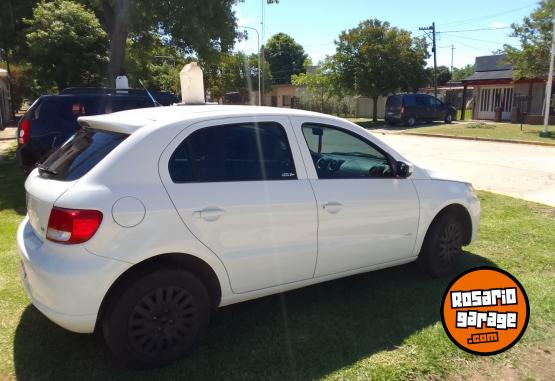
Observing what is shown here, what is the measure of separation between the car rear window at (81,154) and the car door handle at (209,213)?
693mm

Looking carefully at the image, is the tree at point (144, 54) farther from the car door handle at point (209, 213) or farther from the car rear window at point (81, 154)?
the car door handle at point (209, 213)

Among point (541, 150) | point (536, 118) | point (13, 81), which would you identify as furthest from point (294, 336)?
point (13, 81)

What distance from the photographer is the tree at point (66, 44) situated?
1989cm

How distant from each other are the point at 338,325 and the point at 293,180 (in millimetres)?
1182

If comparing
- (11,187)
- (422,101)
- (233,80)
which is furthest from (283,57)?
(11,187)

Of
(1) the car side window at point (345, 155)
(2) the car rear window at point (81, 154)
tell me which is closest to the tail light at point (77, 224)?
(2) the car rear window at point (81, 154)

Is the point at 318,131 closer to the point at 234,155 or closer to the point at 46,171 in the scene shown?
the point at 234,155

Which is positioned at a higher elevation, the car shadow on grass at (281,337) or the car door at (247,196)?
the car door at (247,196)

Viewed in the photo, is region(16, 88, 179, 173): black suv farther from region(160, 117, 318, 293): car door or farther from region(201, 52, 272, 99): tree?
region(201, 52, 272, 99): tree

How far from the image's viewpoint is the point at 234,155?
339 centimetres

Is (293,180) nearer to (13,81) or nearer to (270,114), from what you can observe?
(270,114)

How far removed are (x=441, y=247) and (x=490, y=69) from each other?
1319 inches

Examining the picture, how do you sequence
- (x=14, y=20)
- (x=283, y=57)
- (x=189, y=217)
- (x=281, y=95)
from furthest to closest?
(x=283, y=57)
(x=281, y=95)
(x=14, y=20)
(x=189, y=217)

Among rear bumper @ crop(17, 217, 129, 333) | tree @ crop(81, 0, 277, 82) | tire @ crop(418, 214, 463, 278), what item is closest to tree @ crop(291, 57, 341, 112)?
tree @ crop(81, 0, 277, 82)
